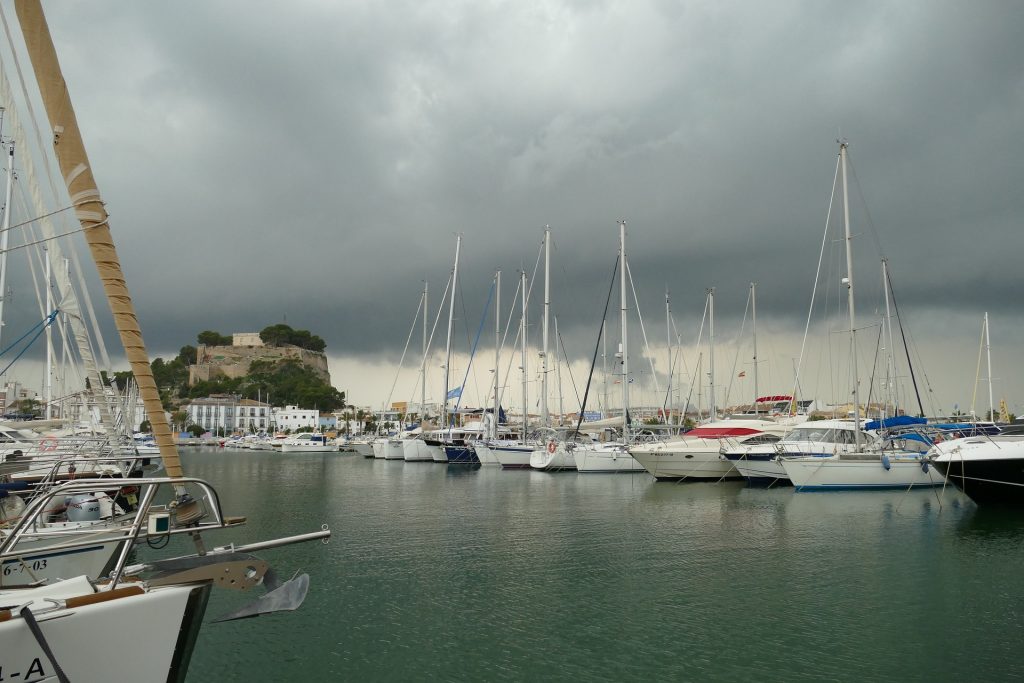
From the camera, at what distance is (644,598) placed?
50.8 feet

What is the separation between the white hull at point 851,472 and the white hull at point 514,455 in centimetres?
2582

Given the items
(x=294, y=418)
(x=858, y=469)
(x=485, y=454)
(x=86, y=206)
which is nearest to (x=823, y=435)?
(x=858, y=469)

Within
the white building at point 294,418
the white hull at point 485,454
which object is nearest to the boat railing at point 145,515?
the white hull at point 485,454

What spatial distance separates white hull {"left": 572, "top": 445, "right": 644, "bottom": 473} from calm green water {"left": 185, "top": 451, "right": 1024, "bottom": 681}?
768 inches

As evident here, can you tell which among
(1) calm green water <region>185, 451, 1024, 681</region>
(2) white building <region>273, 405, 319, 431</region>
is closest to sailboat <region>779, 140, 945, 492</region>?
(1) calm green water <region>185, 451, 1024, 681</region>

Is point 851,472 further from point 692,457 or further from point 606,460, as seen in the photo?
point 606,460

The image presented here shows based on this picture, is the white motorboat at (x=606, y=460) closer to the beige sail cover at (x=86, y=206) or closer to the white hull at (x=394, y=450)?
the white hull at (x=394, y=450)

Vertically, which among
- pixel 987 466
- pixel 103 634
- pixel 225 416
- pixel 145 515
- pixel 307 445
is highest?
pixel 145 515

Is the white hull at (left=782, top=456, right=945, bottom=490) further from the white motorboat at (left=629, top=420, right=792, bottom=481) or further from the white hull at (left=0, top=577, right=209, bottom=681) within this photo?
the white hull at (left=0, top=577, right=209, bottom=681)

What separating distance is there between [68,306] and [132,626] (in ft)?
42.4

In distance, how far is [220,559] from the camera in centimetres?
729

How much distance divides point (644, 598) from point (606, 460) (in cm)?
3433

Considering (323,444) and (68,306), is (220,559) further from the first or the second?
(323,444)

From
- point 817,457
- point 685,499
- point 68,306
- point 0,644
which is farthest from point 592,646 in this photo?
point 817,457
